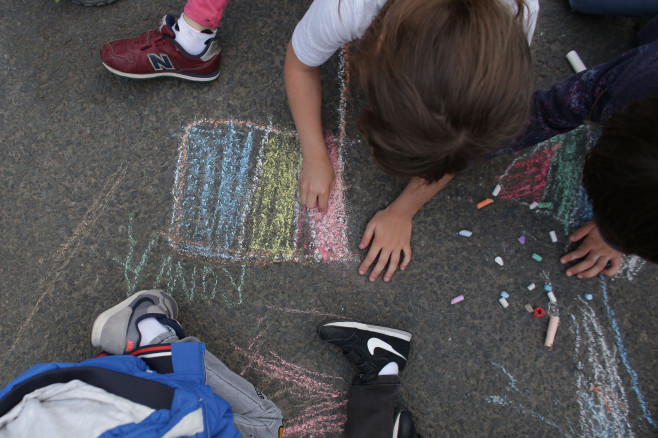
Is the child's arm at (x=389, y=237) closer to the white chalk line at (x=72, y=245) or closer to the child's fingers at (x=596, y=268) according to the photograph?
the child's fingers at (x=596, y=268)

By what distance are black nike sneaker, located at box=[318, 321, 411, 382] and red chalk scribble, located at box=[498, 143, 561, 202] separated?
693 millimetres

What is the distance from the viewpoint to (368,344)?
4.91ft

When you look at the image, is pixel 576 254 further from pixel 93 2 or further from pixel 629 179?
pixel 93 2

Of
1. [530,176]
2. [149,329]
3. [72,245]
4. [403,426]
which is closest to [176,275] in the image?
[149,329]

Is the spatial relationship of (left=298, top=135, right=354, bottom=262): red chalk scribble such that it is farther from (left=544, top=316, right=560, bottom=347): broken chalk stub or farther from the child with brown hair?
(left=544, top=316, right=560, bottom=347): broken chalk stub

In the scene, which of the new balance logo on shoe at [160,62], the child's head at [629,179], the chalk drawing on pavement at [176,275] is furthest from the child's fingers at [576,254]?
the new balance logo on shoe at [160,62]

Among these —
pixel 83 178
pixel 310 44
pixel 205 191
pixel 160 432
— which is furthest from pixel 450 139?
pixel 83 178

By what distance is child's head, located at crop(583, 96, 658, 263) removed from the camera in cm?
86

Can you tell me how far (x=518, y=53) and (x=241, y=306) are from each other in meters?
1.24

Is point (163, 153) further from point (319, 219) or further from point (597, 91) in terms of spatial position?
point (597, 91)

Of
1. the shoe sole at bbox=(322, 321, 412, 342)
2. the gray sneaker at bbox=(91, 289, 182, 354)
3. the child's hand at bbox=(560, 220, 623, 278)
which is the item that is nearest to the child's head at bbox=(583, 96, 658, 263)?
the child's hand at bbox=(560, 220, 623, 278)

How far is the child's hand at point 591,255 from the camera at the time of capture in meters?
1.47

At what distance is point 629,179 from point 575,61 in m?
0.89

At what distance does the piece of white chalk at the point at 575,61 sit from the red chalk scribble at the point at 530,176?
1.00 ft
